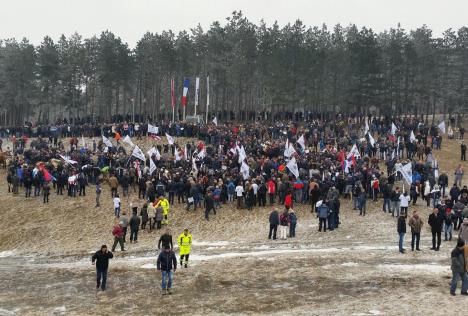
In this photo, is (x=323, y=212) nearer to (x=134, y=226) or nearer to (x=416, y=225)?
(x=416, y=225)

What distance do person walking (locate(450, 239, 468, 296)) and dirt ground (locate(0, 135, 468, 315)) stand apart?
639 mm

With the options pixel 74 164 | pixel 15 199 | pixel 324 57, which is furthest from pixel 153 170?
pixel 324 57

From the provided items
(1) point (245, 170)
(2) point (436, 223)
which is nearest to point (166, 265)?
(2) point (436, 223)

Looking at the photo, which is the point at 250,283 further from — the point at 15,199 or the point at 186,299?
the point at 15,199

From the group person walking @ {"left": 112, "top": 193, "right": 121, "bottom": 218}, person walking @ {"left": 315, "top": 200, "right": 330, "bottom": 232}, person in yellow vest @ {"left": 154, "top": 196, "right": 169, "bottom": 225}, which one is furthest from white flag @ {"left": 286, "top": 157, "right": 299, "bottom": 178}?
person walking @ {"left": 112, "top": 193, "right": 121, "bottom": 218}

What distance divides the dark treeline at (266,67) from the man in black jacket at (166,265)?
47791mm

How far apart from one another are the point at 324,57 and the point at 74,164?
4314 cm

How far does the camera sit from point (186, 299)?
1973 cm

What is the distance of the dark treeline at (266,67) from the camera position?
238 feet

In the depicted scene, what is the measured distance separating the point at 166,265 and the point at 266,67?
56.2 m

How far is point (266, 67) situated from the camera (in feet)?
243

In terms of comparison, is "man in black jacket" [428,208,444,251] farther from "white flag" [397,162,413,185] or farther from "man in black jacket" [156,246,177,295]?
"man in black jacket" [156,246,177,295]

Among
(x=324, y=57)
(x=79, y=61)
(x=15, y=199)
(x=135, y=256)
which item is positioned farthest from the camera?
(x=79, y=61)

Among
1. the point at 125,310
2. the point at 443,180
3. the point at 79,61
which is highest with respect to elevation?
the point at 79,61
